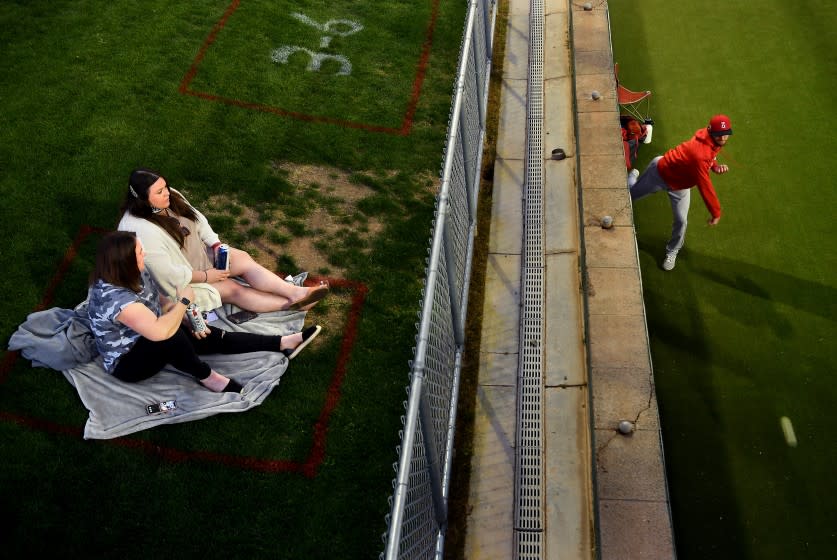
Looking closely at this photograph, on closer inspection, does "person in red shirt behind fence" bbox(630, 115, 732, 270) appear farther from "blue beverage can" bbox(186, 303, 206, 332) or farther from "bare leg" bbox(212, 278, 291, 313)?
"blue beverage can" bbox(186, 303, 206, 332)

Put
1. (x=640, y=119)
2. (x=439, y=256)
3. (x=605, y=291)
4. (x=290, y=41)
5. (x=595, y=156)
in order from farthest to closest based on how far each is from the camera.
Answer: (x=290, y=41) → (x=640, y=119) → (x=595, y=156) → (x=605, y=291) → (x=439, y=256)

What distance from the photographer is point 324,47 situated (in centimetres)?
1145

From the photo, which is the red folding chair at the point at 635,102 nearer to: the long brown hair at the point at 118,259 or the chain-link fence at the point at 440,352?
the chain-link fence at the point at 440,352

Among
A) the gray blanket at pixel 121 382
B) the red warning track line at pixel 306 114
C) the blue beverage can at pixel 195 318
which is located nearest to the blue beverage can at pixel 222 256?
the blue beverage can at pixel 195 318

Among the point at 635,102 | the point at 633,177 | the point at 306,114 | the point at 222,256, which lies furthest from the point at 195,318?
the point at 635,102

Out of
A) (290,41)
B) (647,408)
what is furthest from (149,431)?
(290,41)

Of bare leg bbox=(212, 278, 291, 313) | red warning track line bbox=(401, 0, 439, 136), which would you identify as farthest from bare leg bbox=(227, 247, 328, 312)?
red warning track line bbox=(401, 0, 439, 136)

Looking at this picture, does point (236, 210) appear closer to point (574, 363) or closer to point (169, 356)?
point (169, 356)

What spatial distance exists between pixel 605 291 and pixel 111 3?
8.69 metres

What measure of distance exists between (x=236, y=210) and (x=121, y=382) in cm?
259

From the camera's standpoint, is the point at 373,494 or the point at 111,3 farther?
the point at 111,3

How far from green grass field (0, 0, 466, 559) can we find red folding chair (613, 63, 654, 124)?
7.47 feet

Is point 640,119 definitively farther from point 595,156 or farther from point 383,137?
point 383,137

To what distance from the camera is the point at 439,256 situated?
589 centimetres
